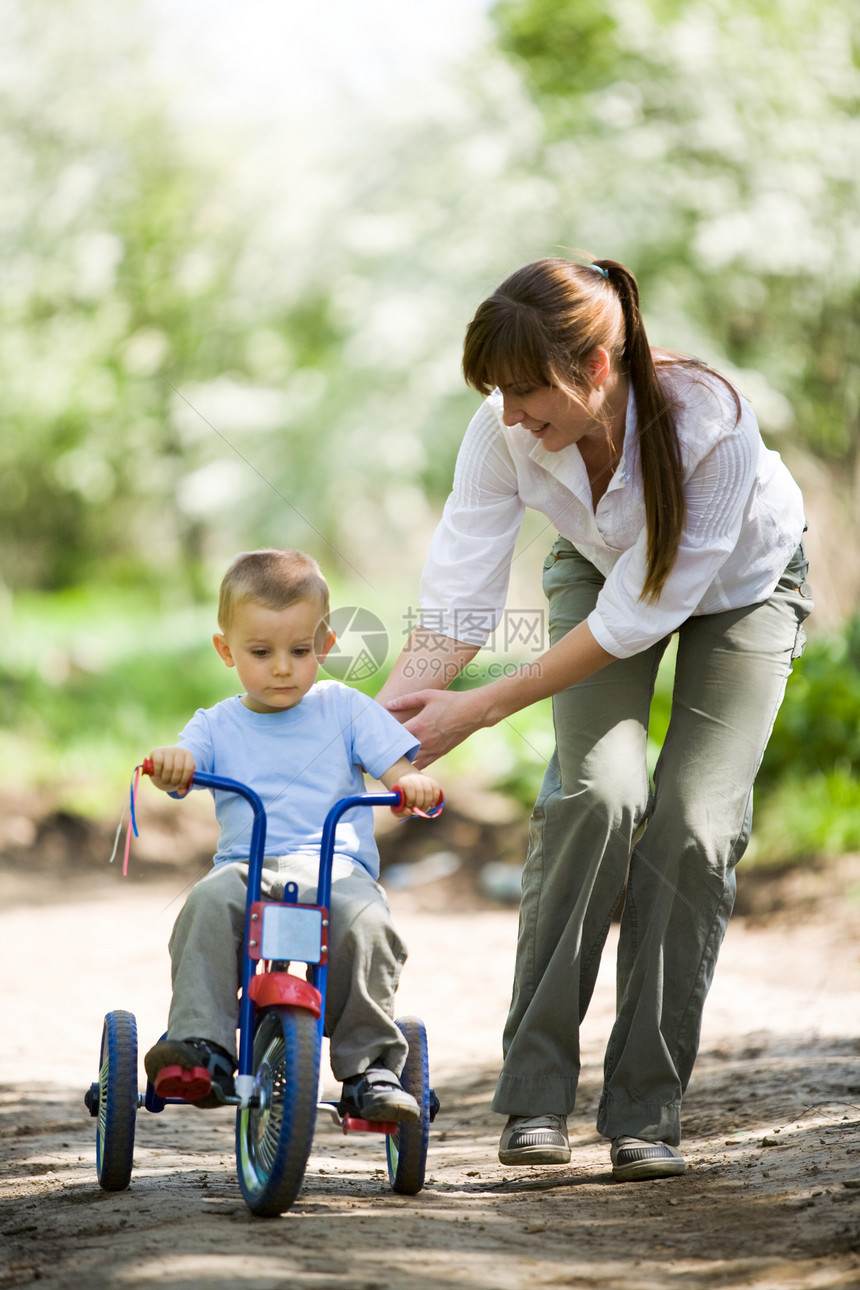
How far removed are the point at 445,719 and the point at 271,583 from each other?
18.0 inches

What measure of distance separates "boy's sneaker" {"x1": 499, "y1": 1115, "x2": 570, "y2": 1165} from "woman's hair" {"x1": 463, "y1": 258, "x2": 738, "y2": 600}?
1061mm

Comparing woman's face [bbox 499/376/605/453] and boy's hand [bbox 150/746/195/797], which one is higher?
woman's face [bbox 499/376/605/453]

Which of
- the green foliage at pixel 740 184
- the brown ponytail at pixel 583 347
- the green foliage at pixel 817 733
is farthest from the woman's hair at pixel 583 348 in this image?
the green foliage at pixel 740 184

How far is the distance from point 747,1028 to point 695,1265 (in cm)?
217

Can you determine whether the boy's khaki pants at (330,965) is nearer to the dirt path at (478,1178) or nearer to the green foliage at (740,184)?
the dirt path at (478,1178)

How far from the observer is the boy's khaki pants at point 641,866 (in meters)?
2.58

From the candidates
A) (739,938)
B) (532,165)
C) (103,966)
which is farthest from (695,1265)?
(532,165)

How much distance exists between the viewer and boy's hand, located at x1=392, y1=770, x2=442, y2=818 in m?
2.35

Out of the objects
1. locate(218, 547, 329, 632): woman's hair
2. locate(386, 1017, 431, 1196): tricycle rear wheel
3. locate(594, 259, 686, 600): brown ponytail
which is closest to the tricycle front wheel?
locate(386, 1017, 431, 1196): tricycle rear wheel

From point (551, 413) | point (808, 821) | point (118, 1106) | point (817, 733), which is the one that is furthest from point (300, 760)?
point (817, 733)

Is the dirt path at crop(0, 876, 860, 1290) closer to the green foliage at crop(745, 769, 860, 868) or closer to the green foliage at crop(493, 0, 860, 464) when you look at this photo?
the green foliage at crop(745, 769, 860, 868)

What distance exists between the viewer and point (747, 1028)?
4.02 meters

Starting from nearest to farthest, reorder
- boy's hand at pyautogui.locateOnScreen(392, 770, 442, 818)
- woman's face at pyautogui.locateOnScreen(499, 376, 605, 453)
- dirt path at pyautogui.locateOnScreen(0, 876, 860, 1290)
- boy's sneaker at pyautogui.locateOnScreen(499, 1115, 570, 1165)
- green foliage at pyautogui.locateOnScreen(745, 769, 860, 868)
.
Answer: dirt path at pyautogui.locateOnScreen(0, 876, 860, 1290) < boy's hand at pyautogui.locateOnScreen(392, 770, 442, 818) < woman's face at pyautogui.locateOnScreen(499, 376, 605, 453) < boy's sneaker at pyautogui.locateOnScreen(499, 1115, 570, 1165) < green foliage at pyautogui.locateOnScreen(745, 769, 860, 868)

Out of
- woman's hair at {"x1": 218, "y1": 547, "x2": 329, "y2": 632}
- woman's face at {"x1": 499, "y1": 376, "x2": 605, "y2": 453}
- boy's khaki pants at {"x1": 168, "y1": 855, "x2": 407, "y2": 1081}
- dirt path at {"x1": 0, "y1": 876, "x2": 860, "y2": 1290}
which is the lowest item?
dirt path at {"x1": 0, "y1": 876, "x2": 860, "y2": 1290}
